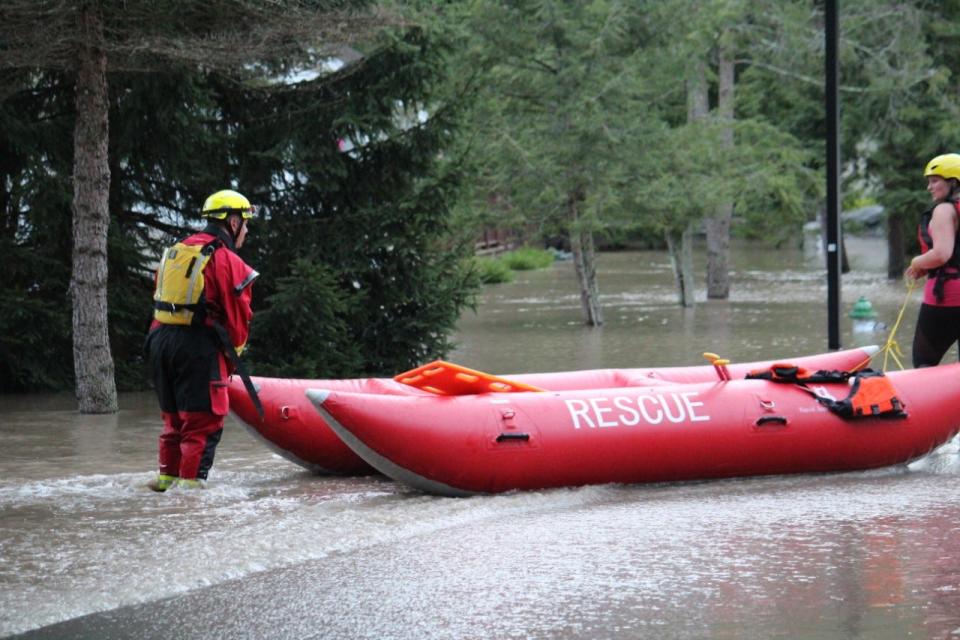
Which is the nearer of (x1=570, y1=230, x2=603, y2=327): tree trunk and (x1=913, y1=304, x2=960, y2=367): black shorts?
(x1=913, y1=304, x2=960, y2=367): black shorts

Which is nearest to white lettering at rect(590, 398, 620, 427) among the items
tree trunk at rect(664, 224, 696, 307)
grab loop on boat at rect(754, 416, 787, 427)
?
grab loop on boat at rect(754, 416, 787, 427)

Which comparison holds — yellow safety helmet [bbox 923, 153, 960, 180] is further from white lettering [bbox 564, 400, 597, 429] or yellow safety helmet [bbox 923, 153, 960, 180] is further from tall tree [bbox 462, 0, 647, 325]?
tall tree [bbox 462, 0, 647, 325]

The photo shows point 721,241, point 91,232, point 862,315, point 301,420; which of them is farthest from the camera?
point 721,241

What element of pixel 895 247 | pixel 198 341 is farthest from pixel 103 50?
pixel 895 247

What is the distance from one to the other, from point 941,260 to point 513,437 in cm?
327

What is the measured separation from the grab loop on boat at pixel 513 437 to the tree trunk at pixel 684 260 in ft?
53.6

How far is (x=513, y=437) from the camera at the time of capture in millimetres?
8555

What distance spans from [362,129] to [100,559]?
881cm

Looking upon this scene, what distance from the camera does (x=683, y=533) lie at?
25.2ft

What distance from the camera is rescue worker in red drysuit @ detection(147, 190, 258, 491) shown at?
868 cm

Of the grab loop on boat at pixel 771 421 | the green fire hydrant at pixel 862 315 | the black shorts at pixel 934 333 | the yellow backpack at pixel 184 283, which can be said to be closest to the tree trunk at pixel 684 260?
the green fire hydrant at pixel 862 315

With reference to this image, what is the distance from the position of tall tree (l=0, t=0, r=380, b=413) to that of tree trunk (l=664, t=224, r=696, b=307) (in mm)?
12757

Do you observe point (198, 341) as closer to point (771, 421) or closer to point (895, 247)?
point (771, 421)

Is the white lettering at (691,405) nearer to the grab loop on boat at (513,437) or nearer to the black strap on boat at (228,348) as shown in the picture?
the grab loop on boat at (513,437)
